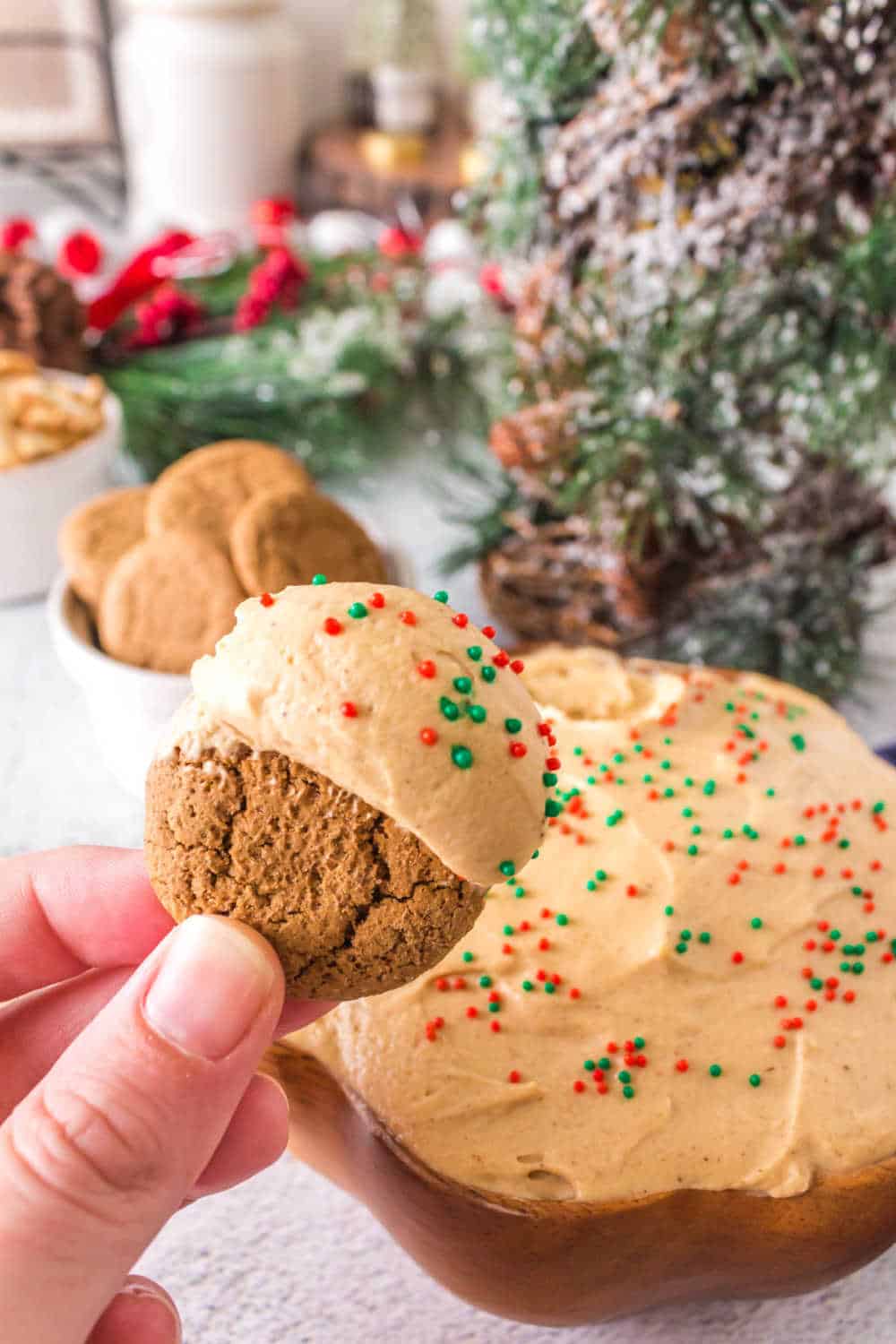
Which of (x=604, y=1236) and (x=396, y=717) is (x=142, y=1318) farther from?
(x=396, y=717)

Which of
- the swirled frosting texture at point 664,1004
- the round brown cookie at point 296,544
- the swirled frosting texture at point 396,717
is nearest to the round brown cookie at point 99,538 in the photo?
the round brown cookie at point 296,544

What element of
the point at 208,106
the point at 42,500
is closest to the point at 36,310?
the point at 42,500

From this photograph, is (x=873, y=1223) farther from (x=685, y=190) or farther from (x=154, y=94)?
(x=154, y=94)

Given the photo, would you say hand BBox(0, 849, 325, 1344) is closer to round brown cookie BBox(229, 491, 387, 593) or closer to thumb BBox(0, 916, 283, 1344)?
thumb BBox(0, 916, 283, 1344)

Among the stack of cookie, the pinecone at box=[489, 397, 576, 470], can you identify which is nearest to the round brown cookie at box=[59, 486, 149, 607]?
Result: the stack of cookie

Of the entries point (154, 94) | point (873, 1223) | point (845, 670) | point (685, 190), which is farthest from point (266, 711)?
point (154, 94)
